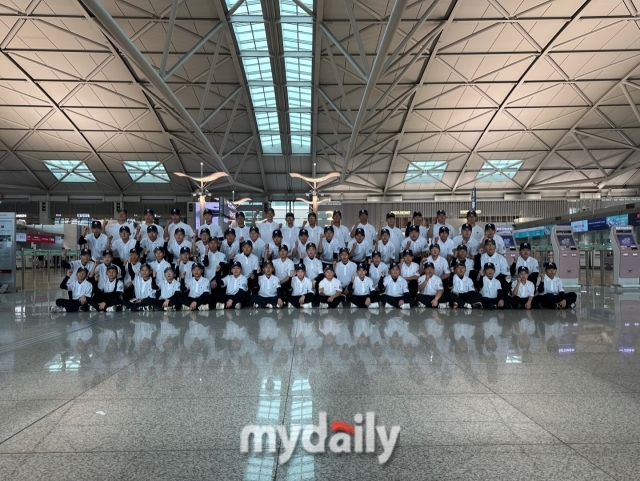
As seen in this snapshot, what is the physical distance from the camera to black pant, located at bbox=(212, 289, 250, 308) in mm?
10562

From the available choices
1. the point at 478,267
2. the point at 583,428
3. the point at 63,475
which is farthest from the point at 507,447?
the point at 478,267

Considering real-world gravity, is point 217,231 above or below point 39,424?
above

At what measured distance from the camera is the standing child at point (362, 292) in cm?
1066

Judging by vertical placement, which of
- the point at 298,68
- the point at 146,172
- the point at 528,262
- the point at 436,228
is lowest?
the point at 528,262

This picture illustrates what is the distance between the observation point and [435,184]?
44125mm

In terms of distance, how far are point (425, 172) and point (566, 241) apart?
78.6 feet

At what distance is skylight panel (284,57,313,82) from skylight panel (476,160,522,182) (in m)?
18.7

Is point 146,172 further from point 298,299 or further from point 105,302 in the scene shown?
point 298,299

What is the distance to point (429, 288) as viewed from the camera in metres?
10.9

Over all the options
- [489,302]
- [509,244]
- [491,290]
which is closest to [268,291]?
[489,302]

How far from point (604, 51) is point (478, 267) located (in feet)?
65.3

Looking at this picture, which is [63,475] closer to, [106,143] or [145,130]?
[145,130]

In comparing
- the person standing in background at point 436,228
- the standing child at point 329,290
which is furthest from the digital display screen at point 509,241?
the standing child at point 329,290

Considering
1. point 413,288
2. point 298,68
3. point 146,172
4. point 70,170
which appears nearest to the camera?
point 413,288
